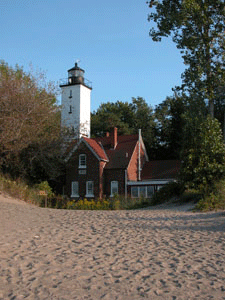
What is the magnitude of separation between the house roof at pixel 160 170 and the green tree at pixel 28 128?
12.1 meters

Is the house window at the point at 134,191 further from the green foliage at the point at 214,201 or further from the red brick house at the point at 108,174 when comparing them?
the green foliage at the point at 214,201

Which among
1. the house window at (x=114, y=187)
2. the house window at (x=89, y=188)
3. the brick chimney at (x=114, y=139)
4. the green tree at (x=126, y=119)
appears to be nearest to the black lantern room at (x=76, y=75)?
the green tree at (x=126, y=119)

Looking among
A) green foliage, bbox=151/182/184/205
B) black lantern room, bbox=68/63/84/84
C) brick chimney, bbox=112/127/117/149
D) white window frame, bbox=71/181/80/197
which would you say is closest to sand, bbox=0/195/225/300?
green foliage, bbox=151/182/184/205

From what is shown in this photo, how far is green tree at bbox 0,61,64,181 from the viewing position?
817 inches

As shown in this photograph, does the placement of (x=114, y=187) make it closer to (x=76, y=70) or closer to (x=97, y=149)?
(x=97, y=149)

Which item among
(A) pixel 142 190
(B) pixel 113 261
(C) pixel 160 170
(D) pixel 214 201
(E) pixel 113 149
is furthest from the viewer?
(E) pixel 113 149

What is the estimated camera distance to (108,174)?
35438mm

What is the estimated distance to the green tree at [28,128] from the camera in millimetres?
20750

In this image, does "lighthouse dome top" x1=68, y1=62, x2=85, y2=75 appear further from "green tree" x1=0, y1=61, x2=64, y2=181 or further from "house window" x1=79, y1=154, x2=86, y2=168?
"green tree" x1=0, y1=61, x2=64, y2=181

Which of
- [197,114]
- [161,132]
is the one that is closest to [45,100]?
[197,114]

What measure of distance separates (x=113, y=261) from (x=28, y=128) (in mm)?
16342

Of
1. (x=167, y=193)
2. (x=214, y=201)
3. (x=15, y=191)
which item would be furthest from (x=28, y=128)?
(x=214, y=201)

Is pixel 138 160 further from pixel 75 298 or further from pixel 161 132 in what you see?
pixel 75 298

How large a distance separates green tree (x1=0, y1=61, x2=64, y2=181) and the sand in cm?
1020
